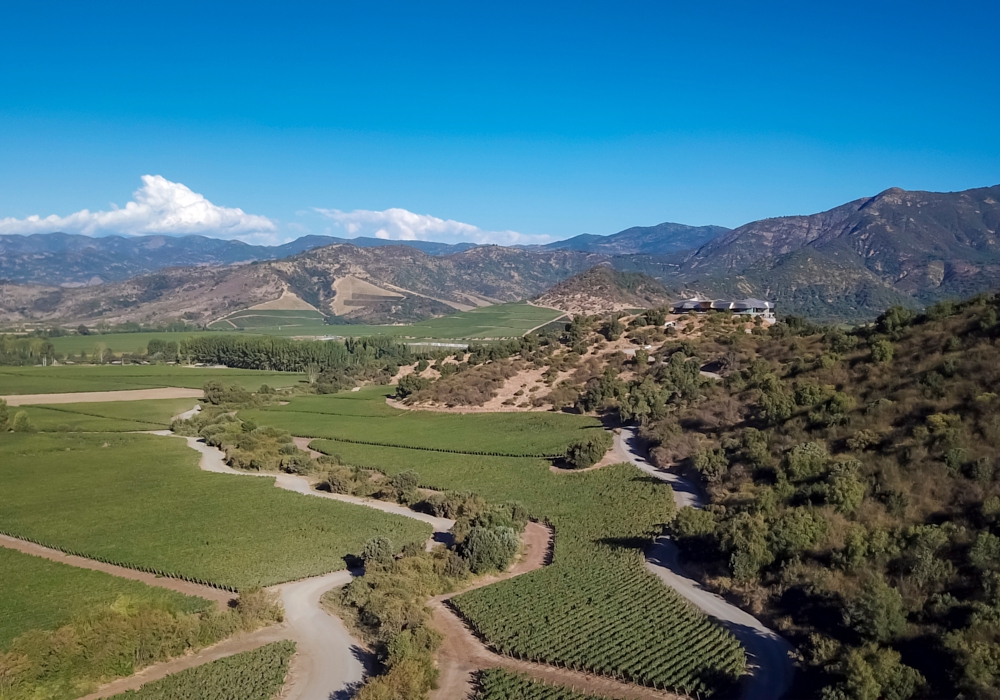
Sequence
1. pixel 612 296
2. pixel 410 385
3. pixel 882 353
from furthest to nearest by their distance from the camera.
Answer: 1. pixel 612 296
2. pixel 410 385
3. pixel 882 353

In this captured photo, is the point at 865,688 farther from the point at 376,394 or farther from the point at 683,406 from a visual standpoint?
the point at 376,394

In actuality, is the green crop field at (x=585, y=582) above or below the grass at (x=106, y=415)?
below

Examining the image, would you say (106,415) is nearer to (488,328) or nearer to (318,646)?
(318,646)

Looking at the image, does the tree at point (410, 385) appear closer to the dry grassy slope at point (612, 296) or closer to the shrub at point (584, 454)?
the shrub at point (584, 454)

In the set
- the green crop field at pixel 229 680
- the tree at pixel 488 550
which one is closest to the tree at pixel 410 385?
the tree at pixel 488 550

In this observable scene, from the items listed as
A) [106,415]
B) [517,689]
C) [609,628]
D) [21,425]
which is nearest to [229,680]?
[517,689]

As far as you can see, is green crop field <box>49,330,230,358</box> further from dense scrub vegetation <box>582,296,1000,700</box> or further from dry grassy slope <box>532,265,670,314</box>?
dense scrub vegetation <box>582,296,1000,700</box>

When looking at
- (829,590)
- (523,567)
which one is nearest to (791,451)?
(829,590)
